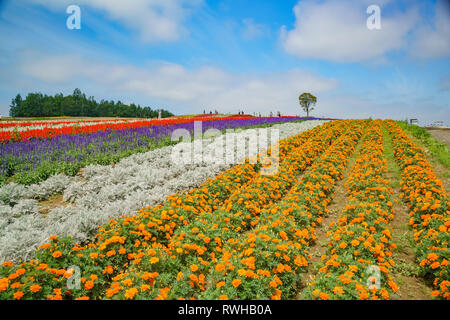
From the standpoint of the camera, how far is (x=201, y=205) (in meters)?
6.73

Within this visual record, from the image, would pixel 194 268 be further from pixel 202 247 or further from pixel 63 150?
pixel 63 150

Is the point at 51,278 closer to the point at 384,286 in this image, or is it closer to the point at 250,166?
the point at 384,286

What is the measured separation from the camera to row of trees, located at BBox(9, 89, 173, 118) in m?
72.6

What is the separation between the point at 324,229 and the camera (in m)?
6.35

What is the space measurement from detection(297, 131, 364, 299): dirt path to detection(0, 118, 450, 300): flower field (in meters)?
0.07

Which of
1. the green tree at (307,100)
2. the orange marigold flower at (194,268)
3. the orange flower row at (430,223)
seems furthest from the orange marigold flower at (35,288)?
the green tree at (307,100)

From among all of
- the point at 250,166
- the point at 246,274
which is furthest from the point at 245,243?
the point at 250,166

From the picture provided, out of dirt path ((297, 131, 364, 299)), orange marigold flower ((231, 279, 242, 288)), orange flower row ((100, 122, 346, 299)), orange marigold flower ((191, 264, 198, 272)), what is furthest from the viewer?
dirt path ((297, 131, 364, 299))

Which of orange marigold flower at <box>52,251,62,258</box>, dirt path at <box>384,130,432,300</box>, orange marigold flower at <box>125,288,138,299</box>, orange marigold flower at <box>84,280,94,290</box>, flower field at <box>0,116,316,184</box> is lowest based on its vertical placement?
dirt path at <box>384,130,432,300</box>

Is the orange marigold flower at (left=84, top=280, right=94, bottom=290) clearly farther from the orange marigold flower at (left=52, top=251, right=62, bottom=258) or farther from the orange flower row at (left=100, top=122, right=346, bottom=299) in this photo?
the orange marigold flower at (left=52, top=251, right=62, bottom=258)

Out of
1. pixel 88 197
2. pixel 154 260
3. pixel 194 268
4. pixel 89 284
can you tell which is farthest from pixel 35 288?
pixel 88 197

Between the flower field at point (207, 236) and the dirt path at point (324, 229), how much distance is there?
0.07 m

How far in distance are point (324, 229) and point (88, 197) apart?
275 inches

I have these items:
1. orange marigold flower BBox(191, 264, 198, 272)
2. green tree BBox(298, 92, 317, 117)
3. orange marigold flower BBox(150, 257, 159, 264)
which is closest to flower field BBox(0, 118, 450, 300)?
orange marigold flower BBox(191, 264, 198, 272)
